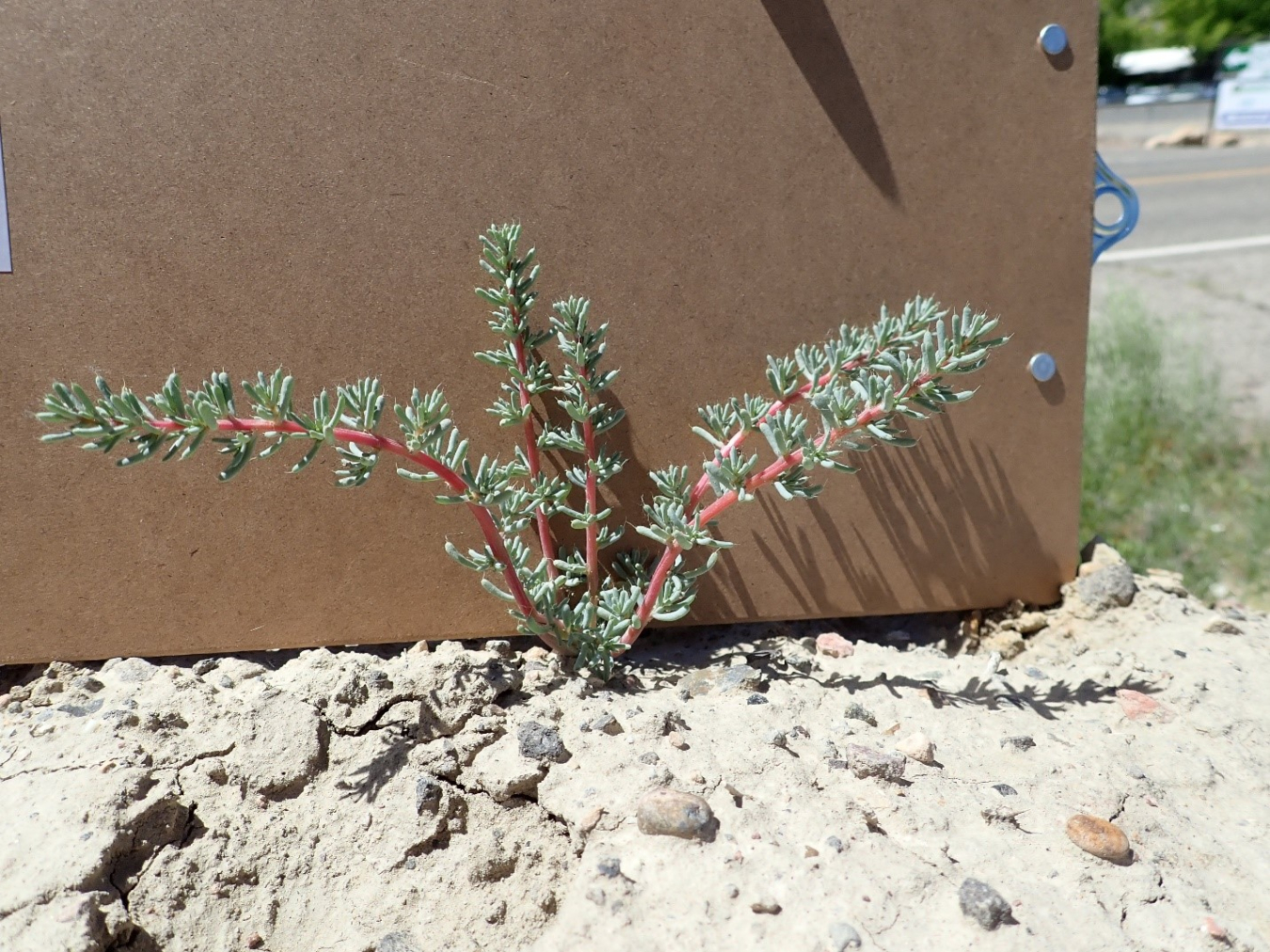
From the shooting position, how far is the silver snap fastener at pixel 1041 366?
2.32 m

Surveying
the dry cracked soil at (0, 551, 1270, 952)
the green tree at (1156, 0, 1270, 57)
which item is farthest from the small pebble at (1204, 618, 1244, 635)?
the green tree at (1156, 0, 1270, 57)

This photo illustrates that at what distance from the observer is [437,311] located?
2078 mm

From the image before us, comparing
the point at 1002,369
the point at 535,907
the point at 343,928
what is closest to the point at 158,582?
the point at 343,928

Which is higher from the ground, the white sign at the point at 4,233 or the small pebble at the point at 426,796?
the white sign at the point at 4,233

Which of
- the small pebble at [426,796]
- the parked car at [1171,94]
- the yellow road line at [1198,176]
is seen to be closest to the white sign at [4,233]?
the small pebble at [426,796]

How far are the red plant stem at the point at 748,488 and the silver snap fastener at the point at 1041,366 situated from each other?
716 millimetres

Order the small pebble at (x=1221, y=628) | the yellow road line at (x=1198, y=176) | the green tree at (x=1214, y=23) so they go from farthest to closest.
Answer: the green tree at (x=1214, y=23) → the yellow road line at (x=1198, y=176) → the small pebble at (x=1221, y=628)

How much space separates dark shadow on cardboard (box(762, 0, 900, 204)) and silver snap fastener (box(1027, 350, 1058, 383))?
0.51 m

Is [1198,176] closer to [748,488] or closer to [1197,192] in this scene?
[1197,192]

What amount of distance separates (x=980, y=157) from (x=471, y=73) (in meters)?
1.15

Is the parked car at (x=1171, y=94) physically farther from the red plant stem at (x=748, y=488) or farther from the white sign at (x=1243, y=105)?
the red plant stem at (x=748, y=488)

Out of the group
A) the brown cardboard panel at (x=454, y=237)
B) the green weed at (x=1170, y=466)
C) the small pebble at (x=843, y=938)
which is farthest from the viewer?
the green weed at (x=1170, y=466)

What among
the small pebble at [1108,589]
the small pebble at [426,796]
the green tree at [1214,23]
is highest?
the green tree at [1214,23]

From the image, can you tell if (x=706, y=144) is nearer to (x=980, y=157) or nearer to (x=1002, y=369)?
(x=980, y=157)
